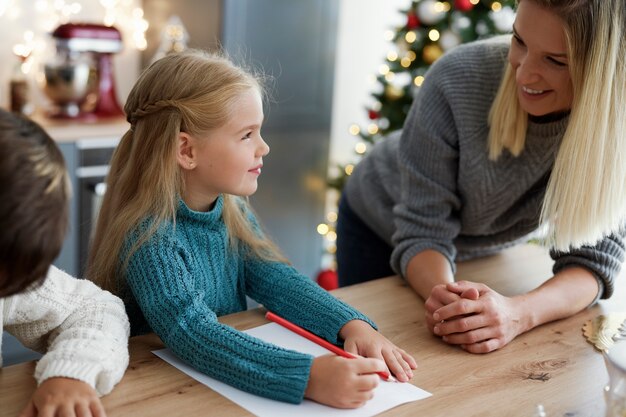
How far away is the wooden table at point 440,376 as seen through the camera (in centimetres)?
106

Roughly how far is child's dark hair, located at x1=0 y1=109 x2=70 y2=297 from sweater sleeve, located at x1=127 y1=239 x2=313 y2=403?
281 mm

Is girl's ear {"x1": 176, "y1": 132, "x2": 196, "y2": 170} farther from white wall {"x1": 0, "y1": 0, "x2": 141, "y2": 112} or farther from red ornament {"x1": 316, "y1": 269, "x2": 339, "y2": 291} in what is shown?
red ornament {"x1": 316, "y1": 269, "x2": 339, "y2": 291}

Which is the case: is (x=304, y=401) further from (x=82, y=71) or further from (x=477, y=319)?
(x=82, y=71)

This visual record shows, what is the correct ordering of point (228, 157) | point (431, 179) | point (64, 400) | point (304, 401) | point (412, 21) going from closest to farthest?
point (64, 400) < point (304, 401) < point (228, 157) < point (431, 179) < point (412, 21)

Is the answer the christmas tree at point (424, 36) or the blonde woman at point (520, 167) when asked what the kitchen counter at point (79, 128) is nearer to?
the christmas tree at point (424, 36)

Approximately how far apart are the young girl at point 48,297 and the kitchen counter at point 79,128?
175 centimetres

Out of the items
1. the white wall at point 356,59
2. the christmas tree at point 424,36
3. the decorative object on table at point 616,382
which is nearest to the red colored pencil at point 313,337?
the decorative object on table at point 616,382

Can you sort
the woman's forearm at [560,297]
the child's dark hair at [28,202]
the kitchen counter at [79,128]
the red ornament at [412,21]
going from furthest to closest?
the red ornament at [412,21]
the kitchen counter at [79,128]
the woman's forearm at [560,297]
the child's dark hair at [28,202]

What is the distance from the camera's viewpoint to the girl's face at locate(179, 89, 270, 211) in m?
1.30

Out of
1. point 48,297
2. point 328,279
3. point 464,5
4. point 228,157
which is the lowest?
point 328,279

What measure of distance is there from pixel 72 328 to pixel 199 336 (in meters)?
0.17

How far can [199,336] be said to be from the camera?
1.15 m

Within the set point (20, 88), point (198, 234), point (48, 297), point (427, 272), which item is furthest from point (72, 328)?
point (20, 88)

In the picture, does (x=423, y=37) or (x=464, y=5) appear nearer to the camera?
(x=464, y=5)
